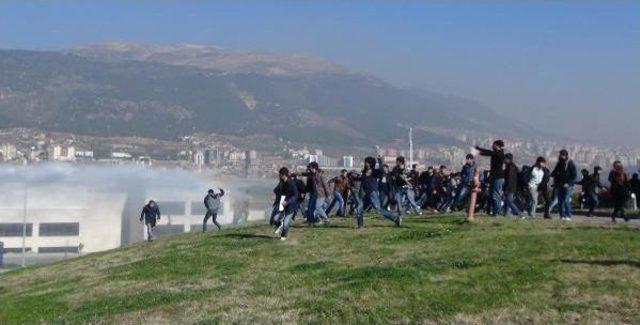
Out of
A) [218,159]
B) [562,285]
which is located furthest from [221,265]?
[218,159]

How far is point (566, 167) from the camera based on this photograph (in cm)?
2309

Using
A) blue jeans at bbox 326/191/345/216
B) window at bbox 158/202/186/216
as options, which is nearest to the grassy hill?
blue jeans at bbox 326/191/345/216

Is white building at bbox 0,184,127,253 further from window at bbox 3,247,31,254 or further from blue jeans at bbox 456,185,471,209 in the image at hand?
blue jeans at bbox 456,185,471,209

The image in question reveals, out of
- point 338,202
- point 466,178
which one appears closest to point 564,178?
point 466,178

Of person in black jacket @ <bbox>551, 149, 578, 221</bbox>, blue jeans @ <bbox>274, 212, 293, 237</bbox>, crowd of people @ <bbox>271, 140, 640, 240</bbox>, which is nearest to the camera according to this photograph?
blue jeans @ <bbox>274, 212, 293, 237</bbox>

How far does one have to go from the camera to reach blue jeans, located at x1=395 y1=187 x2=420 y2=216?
22.8 meters

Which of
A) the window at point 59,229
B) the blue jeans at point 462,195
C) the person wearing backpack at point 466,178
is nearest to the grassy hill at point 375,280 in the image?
the person wearing backpack at point 466,178

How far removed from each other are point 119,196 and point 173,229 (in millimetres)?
7138

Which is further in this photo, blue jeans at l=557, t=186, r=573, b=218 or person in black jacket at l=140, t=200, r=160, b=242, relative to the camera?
person in black jacket at l=140, t=200, r=160, b=242

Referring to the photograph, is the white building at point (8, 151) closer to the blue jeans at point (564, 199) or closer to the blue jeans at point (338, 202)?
the blue jeans at point (338, 202)

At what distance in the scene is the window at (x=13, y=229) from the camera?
85.1 metres

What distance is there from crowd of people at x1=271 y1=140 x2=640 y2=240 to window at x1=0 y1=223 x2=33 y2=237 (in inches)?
2450

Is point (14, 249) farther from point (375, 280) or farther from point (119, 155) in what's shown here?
point (119, 155)

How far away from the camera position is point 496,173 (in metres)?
23.1
